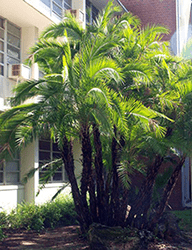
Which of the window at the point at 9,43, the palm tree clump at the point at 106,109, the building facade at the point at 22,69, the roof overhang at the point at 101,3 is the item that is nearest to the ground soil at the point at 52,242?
the palm tree clump at the point at 106,109

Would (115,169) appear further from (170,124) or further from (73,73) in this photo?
(73,73)

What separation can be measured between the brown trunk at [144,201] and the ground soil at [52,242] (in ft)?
2.46

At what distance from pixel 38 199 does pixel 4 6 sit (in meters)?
→ 6.64

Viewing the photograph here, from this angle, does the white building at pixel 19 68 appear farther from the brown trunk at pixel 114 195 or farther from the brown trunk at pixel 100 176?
the brown trunk at pixel 114 195

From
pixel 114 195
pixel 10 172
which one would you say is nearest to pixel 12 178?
pixel 10 172

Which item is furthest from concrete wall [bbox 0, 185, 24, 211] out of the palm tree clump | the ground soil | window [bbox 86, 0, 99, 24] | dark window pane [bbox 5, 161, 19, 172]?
window [bbox 86, 0, 99, 24]

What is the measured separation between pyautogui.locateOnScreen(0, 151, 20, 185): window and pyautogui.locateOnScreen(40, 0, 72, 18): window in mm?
5973

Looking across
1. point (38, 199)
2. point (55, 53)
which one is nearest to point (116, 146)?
point (55, 53)

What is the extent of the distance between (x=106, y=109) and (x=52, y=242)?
417cm

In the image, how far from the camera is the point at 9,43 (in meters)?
13.4

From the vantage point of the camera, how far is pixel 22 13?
Result: 13172mm

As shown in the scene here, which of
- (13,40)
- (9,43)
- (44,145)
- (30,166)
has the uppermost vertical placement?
(13,40)

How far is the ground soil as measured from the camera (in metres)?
9.93

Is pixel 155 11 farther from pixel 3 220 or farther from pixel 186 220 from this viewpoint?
pixel 3 220
